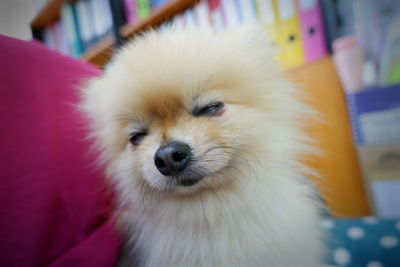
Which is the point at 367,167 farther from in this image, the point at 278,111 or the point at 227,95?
the point at 227,95

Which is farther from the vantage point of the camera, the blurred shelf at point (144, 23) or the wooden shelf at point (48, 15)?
the blurred shelf at point (144, 23)

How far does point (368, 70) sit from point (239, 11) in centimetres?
42

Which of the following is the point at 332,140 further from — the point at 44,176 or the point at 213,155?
the point at 44,176

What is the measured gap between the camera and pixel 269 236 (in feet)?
1.73

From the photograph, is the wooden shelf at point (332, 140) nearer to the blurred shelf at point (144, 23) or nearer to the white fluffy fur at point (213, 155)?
the white fluffy fur at point (213, 155)

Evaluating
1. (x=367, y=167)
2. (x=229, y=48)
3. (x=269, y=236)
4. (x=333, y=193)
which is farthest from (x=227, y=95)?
(x=333, y=193)

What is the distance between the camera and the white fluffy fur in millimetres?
515

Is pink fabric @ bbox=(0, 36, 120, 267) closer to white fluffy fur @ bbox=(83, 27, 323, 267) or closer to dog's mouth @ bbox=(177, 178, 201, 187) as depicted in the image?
white fluffy fur @ bbox=(83, 27, 323, 267)

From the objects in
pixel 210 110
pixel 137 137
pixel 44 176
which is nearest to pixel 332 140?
pixel 210 110

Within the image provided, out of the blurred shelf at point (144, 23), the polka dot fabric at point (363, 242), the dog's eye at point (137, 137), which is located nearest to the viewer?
the dog's eye at point (137, 137)

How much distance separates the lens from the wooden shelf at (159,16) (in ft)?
2.63

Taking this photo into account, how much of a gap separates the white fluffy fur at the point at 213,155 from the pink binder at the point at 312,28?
0.29 meters

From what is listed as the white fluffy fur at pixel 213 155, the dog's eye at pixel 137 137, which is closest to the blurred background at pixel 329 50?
the white fluffy fur at pixel 213 155

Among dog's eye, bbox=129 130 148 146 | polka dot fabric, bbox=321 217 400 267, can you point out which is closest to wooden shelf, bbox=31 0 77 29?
dog's eye, bbox=129 130 148 146
